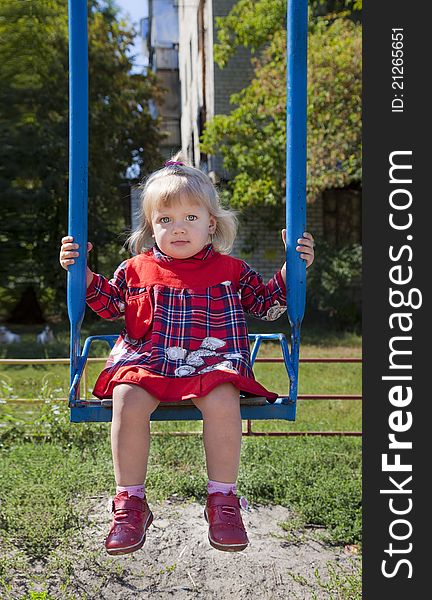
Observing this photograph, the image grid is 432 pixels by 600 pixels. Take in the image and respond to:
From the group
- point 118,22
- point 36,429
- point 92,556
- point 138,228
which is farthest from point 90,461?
point 118,22

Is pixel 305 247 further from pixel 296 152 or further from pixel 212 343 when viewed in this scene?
pixel 212 343

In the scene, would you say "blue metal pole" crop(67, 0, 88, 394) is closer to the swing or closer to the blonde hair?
the swing

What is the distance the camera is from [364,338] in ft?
8.89

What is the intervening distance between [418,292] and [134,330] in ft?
3.17

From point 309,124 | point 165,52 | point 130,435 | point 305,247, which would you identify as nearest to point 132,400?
point 130,435

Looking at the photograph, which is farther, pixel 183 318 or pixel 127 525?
pixel 183 318

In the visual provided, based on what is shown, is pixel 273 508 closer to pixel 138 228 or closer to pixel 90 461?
pixel 90 461

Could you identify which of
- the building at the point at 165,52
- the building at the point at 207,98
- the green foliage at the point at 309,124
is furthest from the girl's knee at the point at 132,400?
the building at the point at 165,52

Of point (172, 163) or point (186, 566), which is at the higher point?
point (172, 163)

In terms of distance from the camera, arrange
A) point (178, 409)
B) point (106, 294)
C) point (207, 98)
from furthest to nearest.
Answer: point (207, 98) < point (106, 294) < point (178, 409)

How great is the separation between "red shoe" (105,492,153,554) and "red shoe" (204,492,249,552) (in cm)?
19

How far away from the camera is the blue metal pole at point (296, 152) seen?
2.40 meters

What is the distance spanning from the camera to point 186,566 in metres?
4.35

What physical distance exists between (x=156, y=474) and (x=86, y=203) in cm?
329
